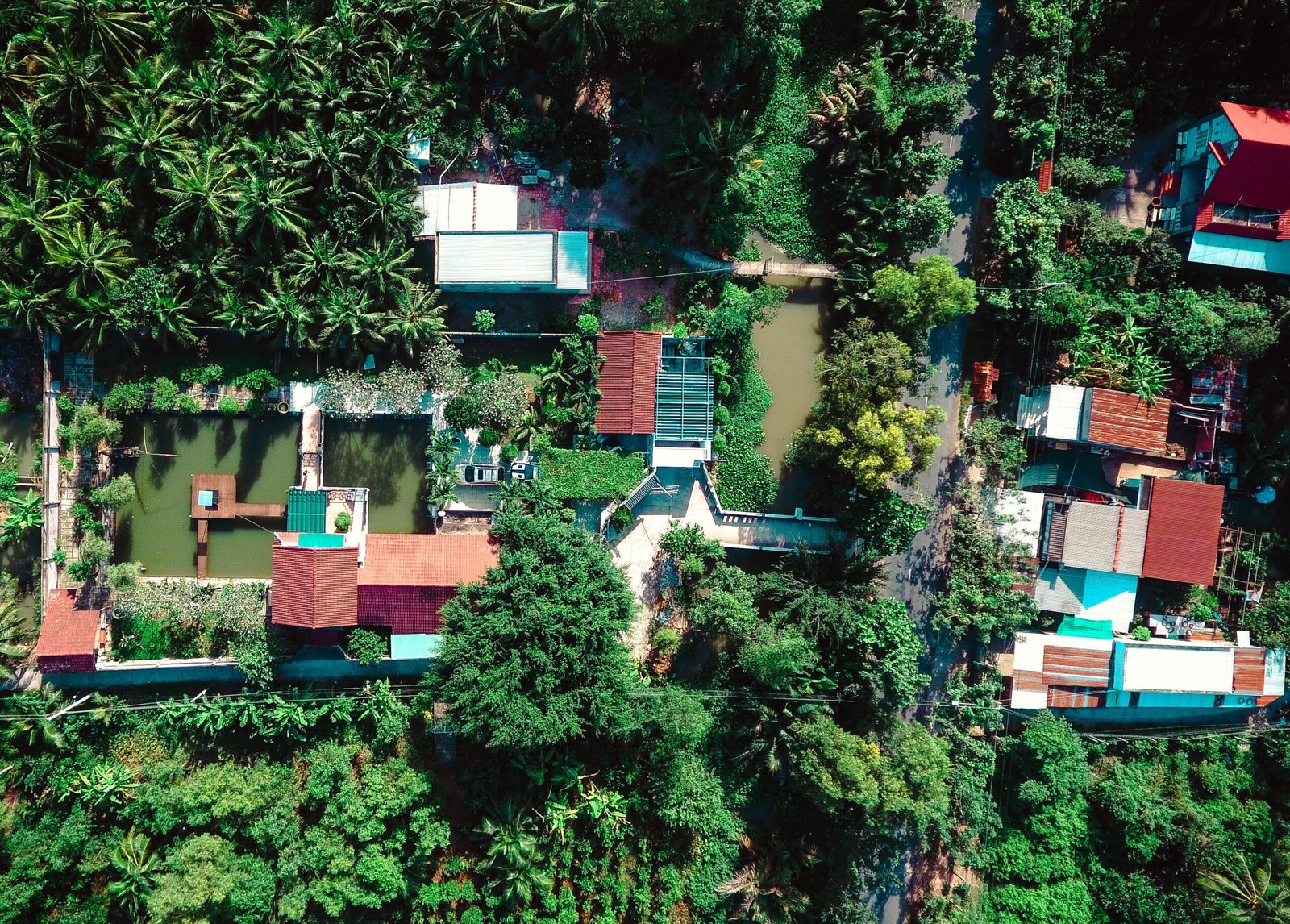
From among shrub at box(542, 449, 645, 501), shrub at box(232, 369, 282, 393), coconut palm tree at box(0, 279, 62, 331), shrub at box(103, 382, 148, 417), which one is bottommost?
shrub at box(542, 449, 645, 501)

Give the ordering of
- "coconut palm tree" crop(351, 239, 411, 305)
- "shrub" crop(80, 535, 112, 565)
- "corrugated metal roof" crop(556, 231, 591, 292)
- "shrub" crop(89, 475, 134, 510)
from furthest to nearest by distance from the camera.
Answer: "corrugated metal roof" crop(556, 231, 591, 292) < "shrub" crop(80, 535, 112, 565) < "shrub" crop(89, 475, 134, 510) < "coconut palm tree" crop(351, 239, 411, 305)

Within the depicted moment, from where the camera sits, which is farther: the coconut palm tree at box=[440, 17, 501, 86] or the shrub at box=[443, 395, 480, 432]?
the shrub at box=[443, 395, 480, 432]

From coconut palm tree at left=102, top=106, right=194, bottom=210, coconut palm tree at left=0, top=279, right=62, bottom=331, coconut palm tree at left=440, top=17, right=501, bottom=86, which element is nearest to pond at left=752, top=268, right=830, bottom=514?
coconut palm tree at left=440, top=17, right=501, bottom=86

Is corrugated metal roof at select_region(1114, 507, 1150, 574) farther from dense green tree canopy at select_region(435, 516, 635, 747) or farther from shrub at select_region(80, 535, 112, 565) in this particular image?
shrub at select_region(80, 535, 112, 565)

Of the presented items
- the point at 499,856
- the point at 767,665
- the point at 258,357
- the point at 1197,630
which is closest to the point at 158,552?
the point at 258,357

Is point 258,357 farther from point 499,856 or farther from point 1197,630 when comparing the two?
point 1197,630

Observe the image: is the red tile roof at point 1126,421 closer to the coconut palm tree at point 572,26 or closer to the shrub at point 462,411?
the coconut palm tree at point 572,26
